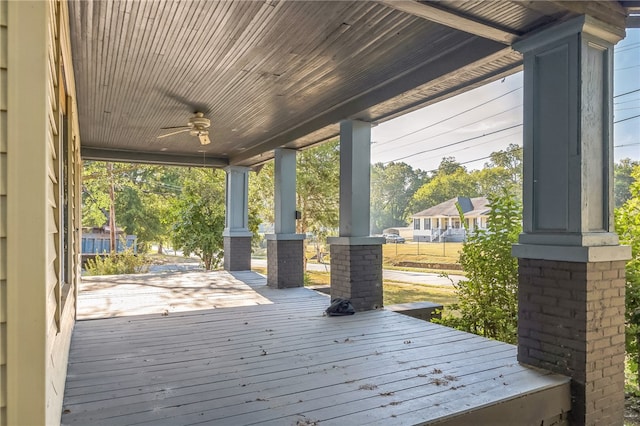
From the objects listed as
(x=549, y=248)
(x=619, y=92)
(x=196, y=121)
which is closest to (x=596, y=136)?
(x=549, y=248)

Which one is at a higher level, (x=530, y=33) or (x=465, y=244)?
(x=530, y=33)

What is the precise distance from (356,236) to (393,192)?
9.90m

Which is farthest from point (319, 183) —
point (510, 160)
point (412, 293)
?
point (510, 160)

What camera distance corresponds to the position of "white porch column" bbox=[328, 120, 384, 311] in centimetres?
566

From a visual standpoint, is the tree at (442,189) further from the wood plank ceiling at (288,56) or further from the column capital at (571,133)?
the column capital at (571,133)

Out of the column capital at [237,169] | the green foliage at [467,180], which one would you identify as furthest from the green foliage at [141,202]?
the green foliage at [467,180]

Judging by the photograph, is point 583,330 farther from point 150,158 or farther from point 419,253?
point 419,253

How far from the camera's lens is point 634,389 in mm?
4211

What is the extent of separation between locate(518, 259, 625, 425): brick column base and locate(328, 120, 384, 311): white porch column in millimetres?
2572

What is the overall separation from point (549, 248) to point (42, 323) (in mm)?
3270

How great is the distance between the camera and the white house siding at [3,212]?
1364 millimetres

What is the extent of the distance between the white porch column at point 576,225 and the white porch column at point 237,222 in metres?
7.79

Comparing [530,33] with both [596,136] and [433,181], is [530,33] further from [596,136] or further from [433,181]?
[433,181]

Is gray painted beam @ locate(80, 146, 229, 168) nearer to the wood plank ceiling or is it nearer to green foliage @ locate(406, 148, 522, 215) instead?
the wood plank ceiling
